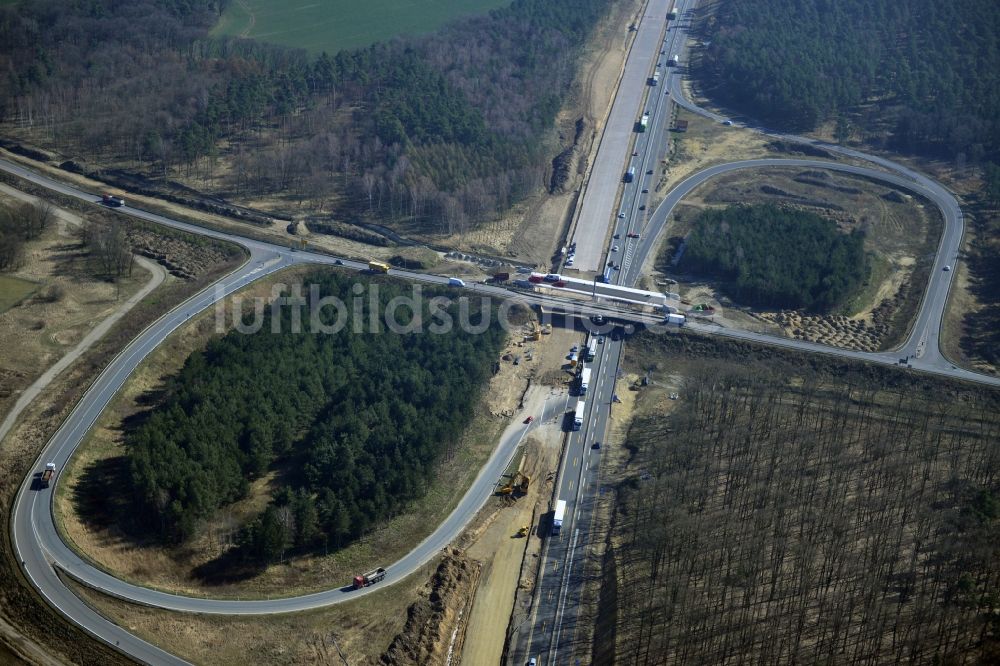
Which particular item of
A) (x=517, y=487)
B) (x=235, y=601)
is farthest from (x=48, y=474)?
(x=517, y=487)

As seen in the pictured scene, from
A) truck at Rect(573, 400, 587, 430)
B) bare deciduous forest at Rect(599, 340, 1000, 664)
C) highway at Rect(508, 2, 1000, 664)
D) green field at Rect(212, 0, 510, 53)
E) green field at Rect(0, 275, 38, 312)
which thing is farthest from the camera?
green field at Rect(212, 0, 510, 53)

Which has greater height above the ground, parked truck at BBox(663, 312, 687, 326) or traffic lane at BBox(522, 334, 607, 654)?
parked truck at BBox(663, 312, 687, 326)

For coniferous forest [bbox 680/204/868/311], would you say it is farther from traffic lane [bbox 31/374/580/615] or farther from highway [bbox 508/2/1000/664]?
traffic lane [bbox 31/374/580/615]

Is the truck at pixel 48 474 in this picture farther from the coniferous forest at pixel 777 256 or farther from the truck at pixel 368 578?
the coniferous forest at pixel 777 256

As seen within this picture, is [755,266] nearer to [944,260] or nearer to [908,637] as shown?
[944,260]

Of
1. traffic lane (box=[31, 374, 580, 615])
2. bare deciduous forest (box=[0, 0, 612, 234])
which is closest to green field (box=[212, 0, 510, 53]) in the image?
bare deciduous forest (box=[0, 0, 612, 234])

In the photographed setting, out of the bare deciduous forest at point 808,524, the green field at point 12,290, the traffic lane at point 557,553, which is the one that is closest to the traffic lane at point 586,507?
the traffic lane at point 557,553
